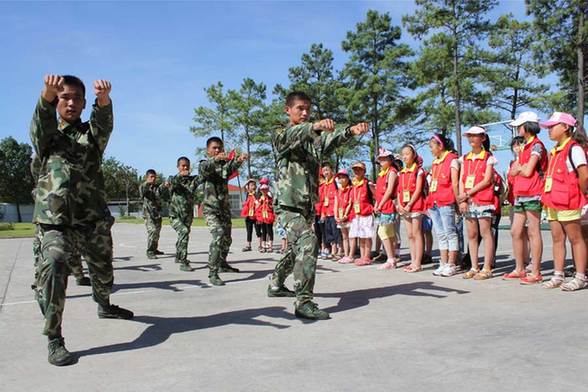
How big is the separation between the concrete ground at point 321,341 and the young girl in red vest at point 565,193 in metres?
0.41

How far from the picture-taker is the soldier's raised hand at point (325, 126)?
4.62m

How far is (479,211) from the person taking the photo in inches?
279

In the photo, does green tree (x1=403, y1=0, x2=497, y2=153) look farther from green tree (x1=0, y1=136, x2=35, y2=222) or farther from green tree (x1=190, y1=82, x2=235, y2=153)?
green tree (x1=0, y1=136, x2=35, y2=222)

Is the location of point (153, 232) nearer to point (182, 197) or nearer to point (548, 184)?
point (182, 197)

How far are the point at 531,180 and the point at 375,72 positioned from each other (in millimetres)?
38094

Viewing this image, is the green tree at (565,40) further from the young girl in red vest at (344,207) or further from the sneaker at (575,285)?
the sneaker at (575,285)

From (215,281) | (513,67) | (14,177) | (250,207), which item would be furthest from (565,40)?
(14,177)

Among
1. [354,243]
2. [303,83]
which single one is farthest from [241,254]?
[303,83]

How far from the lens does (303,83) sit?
164 feet

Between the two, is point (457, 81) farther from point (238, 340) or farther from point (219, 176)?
point (238, 340)

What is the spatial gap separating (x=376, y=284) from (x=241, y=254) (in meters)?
5.84

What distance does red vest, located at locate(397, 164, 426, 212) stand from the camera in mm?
8242

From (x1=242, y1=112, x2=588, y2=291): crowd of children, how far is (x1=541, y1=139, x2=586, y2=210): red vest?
0.03 ft

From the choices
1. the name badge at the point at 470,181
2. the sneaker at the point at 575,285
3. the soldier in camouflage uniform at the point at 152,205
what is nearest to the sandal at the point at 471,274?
the name badge at the point at 470,181
